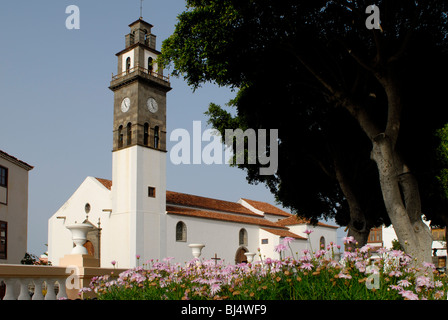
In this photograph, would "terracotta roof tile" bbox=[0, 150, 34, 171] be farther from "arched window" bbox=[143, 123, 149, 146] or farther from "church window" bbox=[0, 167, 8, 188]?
"arched window" bbox=[143, 123, 149, 146]

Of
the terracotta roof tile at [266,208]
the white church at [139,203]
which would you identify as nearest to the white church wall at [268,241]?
the white church at [139,203]

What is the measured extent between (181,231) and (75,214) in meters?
11.1

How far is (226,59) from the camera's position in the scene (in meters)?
14.2

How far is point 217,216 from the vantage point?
163 feet

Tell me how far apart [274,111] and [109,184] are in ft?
109

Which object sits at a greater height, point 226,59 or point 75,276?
point 226,59

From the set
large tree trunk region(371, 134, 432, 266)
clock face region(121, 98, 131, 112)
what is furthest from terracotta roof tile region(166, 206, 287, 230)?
large tree trunk region(371, 134, 432, 266)

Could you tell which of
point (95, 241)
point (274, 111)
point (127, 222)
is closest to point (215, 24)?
point (274, 111)

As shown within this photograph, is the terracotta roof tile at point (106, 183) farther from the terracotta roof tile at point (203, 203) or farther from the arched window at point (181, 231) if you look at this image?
the arched window at point (181, 231)

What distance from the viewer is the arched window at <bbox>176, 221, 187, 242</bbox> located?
4522 cm

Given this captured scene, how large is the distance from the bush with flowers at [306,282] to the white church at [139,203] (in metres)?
34.4

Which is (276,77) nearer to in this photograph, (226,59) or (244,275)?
(226,59)

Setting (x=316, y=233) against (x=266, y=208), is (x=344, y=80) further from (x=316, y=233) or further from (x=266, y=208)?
(x=266, y=208)

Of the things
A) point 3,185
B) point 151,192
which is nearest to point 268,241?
point 151,192
